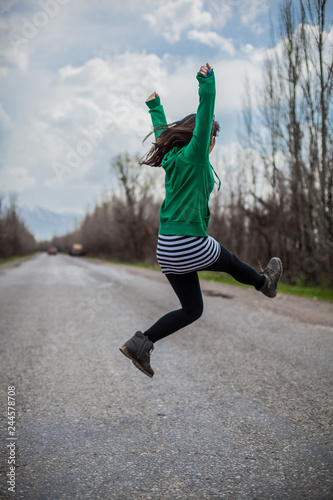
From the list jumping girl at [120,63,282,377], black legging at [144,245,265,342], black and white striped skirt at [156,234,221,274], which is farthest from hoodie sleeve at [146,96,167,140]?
Answer: black legging at [144,245,265,342]

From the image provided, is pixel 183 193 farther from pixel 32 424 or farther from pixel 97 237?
pixel 97 237

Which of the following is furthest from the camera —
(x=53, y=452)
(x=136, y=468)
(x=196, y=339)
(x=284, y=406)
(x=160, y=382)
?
(x=196, y=339)

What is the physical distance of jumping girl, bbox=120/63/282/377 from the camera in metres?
2.24

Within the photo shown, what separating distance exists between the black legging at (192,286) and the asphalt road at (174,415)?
2.19ft

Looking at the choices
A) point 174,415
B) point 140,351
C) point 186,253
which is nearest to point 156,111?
point 186,253

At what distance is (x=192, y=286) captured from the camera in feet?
8.81

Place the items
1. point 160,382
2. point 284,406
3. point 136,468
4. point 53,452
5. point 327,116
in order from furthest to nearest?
point 327,116 < point 160,382 < point 284,406 < point 53,452 < point 136,468

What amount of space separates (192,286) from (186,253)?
0.33 meters

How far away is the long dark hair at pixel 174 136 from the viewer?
248 cm

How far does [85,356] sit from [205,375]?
1.51m

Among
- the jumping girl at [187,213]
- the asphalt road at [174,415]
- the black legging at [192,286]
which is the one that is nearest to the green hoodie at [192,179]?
the jumping girl at [187,213]

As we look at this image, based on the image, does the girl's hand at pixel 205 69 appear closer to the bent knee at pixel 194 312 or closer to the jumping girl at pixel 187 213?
the jumping girl at pixel 187 213

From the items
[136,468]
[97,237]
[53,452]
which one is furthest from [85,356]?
[97,237]

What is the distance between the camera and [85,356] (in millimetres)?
4746
